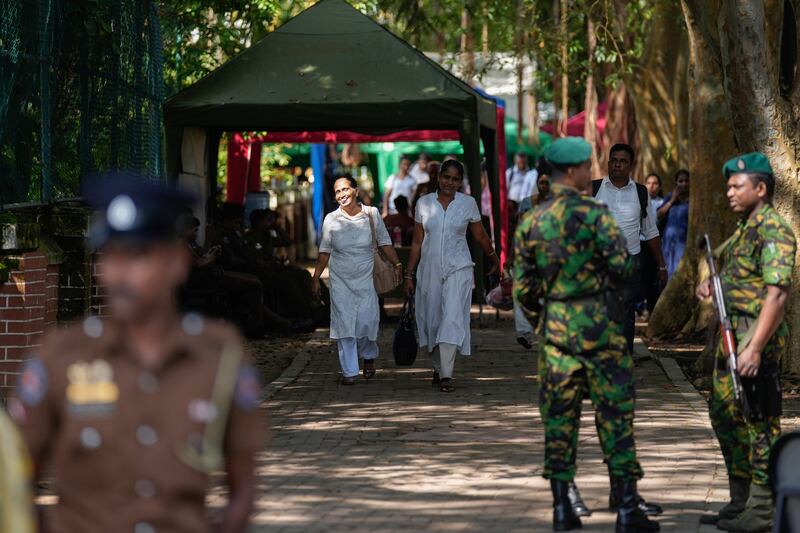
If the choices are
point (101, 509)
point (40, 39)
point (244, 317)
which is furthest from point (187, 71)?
point (101, 509)

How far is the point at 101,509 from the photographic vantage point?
10.6 ft

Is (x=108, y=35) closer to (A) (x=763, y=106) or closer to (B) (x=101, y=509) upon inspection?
(A) (x=763, y=106)

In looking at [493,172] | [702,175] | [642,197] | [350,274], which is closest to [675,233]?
[493,172]

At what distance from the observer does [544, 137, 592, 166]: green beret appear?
6.90m

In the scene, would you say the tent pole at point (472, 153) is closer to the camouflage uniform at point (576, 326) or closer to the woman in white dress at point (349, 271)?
the woman in white dress at point (349, 271)

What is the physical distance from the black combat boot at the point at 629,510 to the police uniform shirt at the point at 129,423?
380 cm

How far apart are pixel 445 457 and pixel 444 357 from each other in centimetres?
305

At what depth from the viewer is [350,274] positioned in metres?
12.6

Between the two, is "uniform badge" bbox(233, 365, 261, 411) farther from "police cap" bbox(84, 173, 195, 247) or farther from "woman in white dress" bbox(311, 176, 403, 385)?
"woman in white dress" bbox(311, 176, 403, 385)

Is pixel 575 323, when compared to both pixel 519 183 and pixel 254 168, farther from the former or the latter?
pixel 519 183

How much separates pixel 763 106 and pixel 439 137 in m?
11.6

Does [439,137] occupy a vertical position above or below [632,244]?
above

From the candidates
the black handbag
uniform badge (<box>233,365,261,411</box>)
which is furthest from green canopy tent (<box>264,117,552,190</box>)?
uniform badge (<box>233,365,261,411</box>)

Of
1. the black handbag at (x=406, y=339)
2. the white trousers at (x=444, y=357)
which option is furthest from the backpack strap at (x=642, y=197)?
the black handbag at (x=406, y=339)
